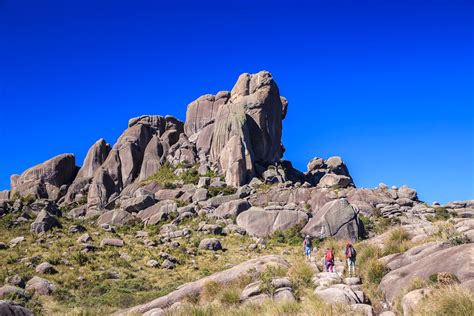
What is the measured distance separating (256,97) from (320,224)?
131 ft

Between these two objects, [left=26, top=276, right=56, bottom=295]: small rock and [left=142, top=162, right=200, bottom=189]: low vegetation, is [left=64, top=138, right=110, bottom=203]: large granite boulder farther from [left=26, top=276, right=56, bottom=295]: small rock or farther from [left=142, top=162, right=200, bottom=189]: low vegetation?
[left=26, top=276, right=56, bottom=295]: small rock

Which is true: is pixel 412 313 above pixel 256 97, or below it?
below

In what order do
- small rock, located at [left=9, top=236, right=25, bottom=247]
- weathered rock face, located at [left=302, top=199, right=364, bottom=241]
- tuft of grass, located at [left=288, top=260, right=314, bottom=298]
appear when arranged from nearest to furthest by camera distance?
tuft of grass, located at [left=288, top=260, right=314, bottom=298]
weathered rock face, located at [left=302, top=199, right=364, bottom=241]
small rock, located at [left=9, top=236, right=25, bottom=247]

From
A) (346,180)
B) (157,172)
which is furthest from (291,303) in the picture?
(157,172)

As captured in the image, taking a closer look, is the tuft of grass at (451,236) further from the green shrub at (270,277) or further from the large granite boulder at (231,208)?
the large granite boulder at (231,208)

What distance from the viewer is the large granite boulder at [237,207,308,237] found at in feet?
138

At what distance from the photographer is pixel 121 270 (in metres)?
30.1

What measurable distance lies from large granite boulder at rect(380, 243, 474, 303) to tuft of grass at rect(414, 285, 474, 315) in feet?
3.37

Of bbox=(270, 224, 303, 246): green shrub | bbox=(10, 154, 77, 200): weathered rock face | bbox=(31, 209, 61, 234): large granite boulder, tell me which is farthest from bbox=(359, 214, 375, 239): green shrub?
bbox=(10, 154, 77, 200): weathered rock face

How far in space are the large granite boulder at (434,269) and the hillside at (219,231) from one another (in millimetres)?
60

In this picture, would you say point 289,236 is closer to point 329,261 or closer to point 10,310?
point 329,261

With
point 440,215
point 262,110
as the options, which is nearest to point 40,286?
point 440,215

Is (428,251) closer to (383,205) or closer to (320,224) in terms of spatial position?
(320,224)

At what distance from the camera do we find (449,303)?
9180mm
